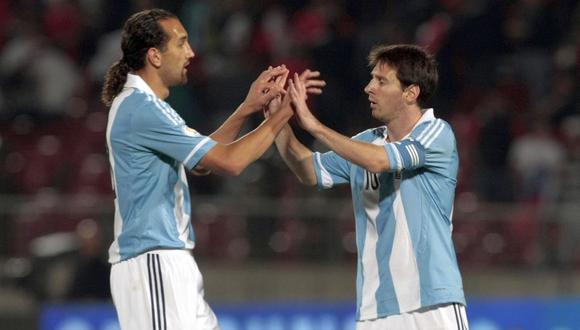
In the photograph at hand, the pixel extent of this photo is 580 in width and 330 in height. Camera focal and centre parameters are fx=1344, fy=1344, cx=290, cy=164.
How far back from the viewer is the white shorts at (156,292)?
19.5 ft

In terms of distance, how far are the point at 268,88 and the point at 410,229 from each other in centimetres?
97

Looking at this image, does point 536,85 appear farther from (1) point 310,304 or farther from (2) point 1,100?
(2) point 1,100

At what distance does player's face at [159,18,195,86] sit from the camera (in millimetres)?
6199

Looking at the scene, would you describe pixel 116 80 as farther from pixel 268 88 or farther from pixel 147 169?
pixel 268 88

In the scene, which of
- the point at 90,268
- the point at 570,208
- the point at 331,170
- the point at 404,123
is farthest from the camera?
the point at 570,208

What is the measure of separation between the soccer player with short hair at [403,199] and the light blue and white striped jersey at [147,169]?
593 millimetres

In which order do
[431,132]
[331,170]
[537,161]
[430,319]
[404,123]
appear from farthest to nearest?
[537,161] < [331,170] < [404,123] < [431,132] < [430,319]

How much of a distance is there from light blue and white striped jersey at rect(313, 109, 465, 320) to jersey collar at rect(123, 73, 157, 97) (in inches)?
44.0

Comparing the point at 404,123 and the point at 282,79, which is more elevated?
the point at 282,79

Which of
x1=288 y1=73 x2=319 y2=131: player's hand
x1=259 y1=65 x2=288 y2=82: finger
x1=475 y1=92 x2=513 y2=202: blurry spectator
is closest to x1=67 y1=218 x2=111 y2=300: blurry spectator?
x1=475 y1=92 x2=513 y2=202: blurry spectator

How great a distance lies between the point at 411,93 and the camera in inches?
250

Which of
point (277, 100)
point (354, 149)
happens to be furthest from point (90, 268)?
point (354, 149)

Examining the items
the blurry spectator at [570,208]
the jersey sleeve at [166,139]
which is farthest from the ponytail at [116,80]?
the blurry spectator at [570,208]

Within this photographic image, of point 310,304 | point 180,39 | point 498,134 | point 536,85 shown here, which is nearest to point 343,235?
point 310,304
